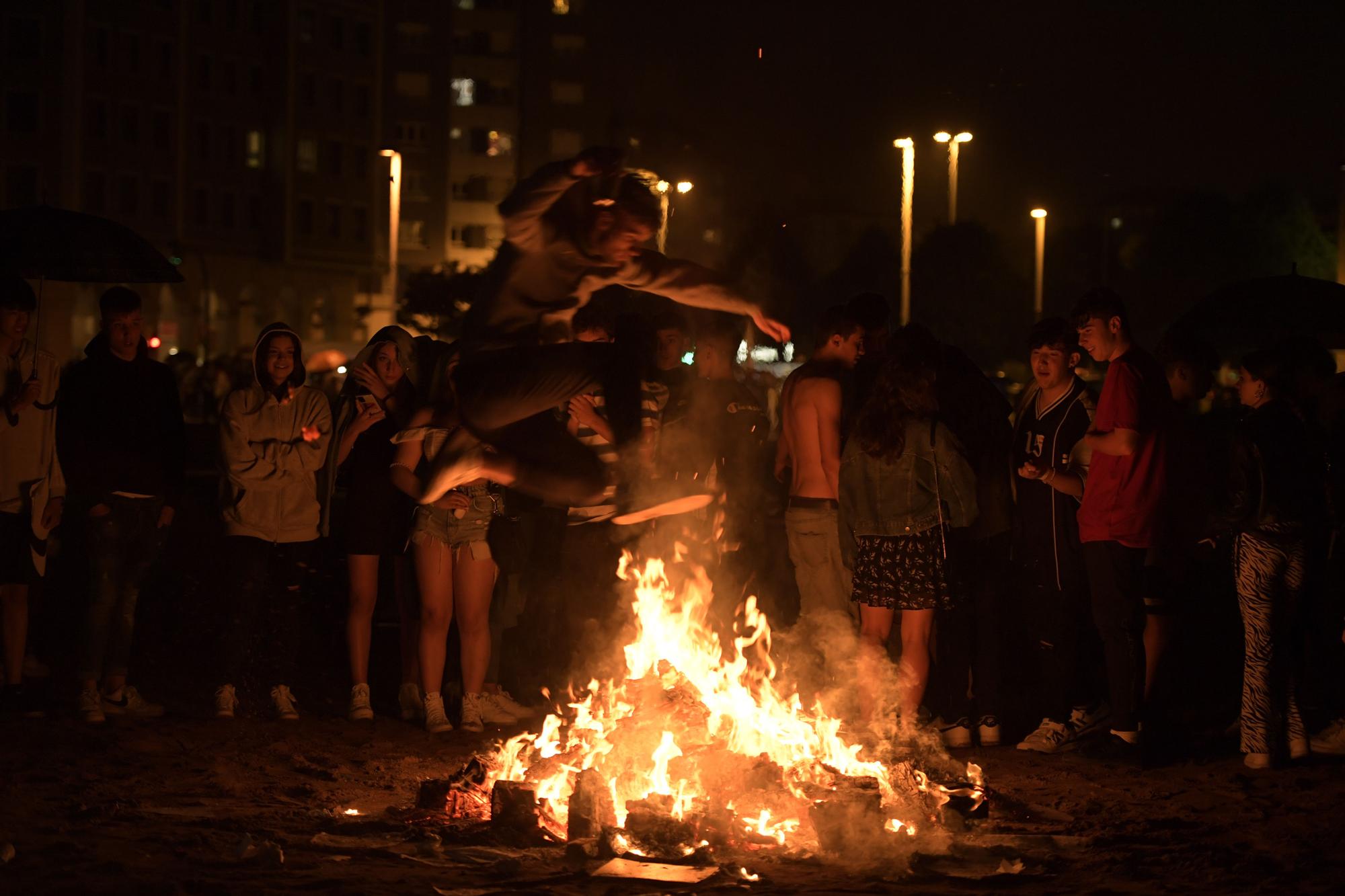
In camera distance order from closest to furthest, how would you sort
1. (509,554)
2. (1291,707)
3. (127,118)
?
(1291,707) → (509,554) → (127,118)

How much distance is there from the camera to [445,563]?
8.00m

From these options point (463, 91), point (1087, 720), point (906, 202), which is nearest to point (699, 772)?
point (1087, 720)

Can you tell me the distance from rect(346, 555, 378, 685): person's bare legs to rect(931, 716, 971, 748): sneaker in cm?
326

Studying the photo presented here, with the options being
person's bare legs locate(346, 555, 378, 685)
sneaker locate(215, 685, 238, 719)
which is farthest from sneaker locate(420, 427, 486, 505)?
sneaker locate(215, 685, 238, 719)

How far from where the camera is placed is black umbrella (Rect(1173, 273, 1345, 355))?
10.4 metres

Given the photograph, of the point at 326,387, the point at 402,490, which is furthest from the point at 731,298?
the point at 326,387

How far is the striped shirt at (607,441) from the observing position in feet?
23.6

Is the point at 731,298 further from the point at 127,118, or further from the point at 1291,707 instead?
the point at 127,118

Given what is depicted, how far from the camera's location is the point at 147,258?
897cm

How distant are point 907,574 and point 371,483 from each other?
308cm

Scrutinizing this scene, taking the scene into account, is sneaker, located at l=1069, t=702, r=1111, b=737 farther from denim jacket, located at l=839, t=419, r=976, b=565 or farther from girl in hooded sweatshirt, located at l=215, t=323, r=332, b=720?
girl in hooded sweatshirt, located at l=215, t=323, r=332, b=720

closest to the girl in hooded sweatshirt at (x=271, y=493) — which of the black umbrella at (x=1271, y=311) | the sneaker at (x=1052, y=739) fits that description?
the sneaker at (x=1052, y=739)

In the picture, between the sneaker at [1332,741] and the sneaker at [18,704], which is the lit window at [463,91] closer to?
the sneaker at [18,704]

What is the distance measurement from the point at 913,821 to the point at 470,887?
6.22ft
